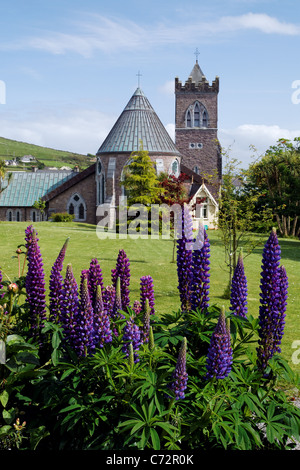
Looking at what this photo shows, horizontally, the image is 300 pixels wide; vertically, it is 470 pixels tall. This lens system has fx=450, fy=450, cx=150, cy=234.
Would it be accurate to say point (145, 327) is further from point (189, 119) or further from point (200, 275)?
point (189, 119)

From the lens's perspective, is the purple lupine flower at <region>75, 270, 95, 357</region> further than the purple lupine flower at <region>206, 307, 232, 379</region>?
Yes

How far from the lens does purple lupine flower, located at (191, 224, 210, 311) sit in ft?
17.1

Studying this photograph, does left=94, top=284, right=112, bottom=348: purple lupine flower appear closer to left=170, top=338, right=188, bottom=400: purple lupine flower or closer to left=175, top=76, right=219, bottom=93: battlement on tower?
left=170, top=338, right=188, bottom=400: purple lupine flower

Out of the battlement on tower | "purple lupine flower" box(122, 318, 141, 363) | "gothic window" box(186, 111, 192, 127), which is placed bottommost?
"purple lupine flower" box(122, 318, 141, 363)

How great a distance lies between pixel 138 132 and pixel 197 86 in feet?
58.0

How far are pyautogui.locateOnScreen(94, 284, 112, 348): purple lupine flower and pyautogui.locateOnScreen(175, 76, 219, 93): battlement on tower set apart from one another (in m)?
62.2

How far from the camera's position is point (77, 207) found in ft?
176

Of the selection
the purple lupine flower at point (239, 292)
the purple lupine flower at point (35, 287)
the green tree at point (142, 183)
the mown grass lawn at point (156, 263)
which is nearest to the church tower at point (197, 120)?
the green tree at point (142, 183)

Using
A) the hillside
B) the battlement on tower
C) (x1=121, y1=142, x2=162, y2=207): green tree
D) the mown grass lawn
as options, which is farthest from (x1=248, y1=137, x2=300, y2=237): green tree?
the hillside

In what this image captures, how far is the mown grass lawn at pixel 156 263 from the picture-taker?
1473cm

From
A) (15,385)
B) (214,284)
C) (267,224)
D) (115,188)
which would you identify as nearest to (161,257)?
(214,284)

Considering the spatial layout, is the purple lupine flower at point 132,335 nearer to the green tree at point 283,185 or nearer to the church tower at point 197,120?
the green tree at point 283,185

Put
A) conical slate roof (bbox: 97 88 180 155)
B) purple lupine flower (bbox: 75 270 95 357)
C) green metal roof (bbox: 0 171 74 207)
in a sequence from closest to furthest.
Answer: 1. purple lupine flower (bbox: 75 270 95 357)
2. conical slate roof (bbox: 97 88 180 155)
3. green metal roof (bbox: 0 171 74 207)
